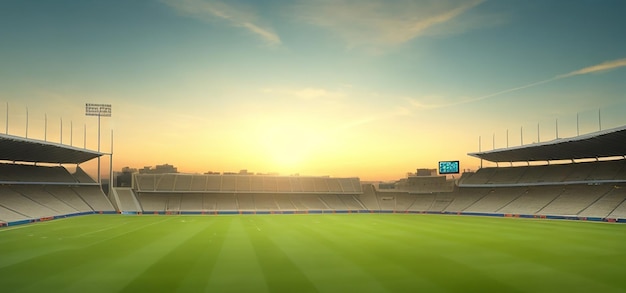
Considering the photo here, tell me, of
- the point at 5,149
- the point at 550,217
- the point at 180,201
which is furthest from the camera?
the point at 180,201

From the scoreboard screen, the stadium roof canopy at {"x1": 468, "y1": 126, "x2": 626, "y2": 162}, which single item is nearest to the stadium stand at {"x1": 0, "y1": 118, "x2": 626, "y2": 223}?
the stadium roof canopy at {"x1": 468, "y1": 126, "x2": 626, "y2": 162}

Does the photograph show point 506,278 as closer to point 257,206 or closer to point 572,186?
point 572,186

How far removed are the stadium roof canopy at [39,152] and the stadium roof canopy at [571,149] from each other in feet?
213

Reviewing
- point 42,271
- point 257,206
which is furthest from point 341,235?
point 257,206

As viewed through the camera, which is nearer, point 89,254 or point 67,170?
point 89,254

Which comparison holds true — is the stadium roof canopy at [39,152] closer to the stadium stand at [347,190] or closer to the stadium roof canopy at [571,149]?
the stadium stand at [347,190]

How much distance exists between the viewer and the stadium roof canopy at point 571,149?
156 feet

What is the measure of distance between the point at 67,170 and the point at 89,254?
2082 inches

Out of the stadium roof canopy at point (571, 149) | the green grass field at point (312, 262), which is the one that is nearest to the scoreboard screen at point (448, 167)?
the stadium roof canopy at point (571, 149)

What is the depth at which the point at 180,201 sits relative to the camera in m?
77.2

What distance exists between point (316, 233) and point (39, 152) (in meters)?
43.3

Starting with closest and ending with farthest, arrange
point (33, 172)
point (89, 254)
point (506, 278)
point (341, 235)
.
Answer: point (506, 278) < point (89, 254) < point (341, 235) < point (33, 172)

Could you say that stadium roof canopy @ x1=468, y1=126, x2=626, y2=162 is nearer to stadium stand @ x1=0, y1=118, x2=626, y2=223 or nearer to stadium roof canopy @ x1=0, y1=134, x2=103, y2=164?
stadium stand @ x1=0, y1=118, x2=626, y2=223

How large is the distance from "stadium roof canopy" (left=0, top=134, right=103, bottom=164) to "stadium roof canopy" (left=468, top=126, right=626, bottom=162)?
6488 centimetres
